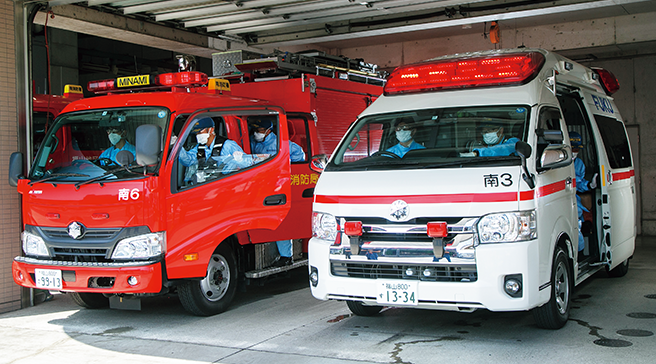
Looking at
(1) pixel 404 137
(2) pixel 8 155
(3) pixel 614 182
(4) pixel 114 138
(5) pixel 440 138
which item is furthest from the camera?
(2) pixel 8 155

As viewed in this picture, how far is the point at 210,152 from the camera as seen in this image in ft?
22.3

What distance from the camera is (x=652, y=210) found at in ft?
47.1

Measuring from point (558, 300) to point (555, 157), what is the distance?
4.31 feet

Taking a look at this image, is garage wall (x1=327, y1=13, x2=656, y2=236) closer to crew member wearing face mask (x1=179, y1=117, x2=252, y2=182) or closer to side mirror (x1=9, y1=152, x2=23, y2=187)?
crew member wearing face mask (x1=179, y1=117, x2=252, y2=182)

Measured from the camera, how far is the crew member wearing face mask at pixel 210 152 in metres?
6.51

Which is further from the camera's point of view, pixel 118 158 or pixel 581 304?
pixel 581 304

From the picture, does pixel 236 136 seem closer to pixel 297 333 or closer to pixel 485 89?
pixel 297 333

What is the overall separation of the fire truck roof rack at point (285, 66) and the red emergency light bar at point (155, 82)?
1.42 metres

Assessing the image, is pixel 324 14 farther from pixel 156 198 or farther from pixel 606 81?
pixel 156 198

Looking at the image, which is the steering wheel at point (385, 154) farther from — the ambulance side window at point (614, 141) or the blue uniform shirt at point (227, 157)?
the ambulance side window at point (614, 141)

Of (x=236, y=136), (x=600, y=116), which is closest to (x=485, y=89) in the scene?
(x=600, y=116)

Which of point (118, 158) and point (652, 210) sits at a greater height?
point (118, 158)

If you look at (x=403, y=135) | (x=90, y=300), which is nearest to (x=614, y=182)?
(x=403, y=135)

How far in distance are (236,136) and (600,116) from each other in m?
4.20
